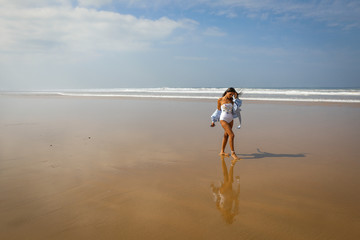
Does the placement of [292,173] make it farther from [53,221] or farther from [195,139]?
[53,221]

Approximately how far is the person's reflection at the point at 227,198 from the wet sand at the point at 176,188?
0.01m

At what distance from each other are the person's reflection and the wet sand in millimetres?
14

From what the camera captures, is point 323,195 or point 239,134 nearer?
point 323,195

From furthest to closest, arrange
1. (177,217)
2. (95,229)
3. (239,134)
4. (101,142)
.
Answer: (239,134) < (101,142) < (177,217) < (95,229)

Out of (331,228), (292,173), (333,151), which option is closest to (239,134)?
(333,151)

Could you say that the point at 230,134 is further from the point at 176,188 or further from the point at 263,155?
the point at 176,188

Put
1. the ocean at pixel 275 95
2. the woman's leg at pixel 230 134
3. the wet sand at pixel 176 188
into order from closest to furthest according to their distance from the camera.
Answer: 1. the wet sand at pixel 176 188
2. the woman's leg at pixel 230 134
3. the ocean at pixel 275 95

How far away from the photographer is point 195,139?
24.5ft

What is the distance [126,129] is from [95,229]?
6323 mm

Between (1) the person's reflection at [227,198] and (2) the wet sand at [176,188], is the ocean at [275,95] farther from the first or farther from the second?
(1) the person's reflection at [227,198]

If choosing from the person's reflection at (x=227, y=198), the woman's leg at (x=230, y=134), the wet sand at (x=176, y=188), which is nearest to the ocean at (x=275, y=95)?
the wet sand at (x=176, y=188)

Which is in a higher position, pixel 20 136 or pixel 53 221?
pixel 20 136

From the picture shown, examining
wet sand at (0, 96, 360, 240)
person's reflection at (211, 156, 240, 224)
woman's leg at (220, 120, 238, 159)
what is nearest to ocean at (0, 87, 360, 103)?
wet sand at (0, 96, 360, 240)

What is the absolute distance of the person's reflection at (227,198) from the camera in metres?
3.13
